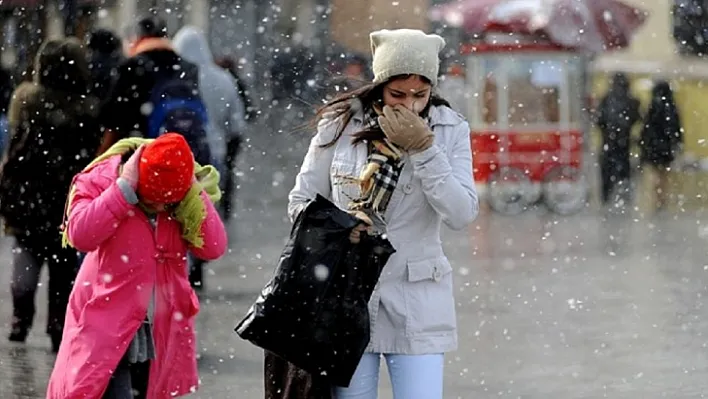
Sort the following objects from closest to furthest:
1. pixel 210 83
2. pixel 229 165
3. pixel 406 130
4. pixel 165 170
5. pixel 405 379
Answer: pixel 406 130, pixel 405 379, pixel 165 170, pixel 210 83, pixel 229 165

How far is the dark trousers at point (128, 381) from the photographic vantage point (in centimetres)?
588

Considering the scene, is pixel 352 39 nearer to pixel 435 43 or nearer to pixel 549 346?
pixel 549 346

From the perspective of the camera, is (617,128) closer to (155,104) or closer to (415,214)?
(155,104)

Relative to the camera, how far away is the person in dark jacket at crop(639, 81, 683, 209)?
2277cm

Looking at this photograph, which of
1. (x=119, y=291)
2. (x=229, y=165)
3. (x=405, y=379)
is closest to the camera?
(x=405, y=379)

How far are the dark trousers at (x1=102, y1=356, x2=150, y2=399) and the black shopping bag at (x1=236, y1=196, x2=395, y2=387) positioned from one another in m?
1.20

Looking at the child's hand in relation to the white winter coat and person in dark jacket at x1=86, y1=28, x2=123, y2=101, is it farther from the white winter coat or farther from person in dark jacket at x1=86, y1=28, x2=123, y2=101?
person in dark jacket at x1=86, y1=28, x2=123, y2=101

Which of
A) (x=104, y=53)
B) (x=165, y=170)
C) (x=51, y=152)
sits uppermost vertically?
(x=104, y=53)

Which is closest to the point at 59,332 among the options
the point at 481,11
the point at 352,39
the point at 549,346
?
the point at 549,346

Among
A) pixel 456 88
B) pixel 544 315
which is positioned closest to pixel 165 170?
pixel 544 315

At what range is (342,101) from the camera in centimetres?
510

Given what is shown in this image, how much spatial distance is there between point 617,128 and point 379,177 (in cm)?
1886

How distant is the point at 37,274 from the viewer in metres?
9.85

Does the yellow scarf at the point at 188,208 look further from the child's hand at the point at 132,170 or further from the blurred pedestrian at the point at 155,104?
the blurred pedestrian at the point at 155,104
